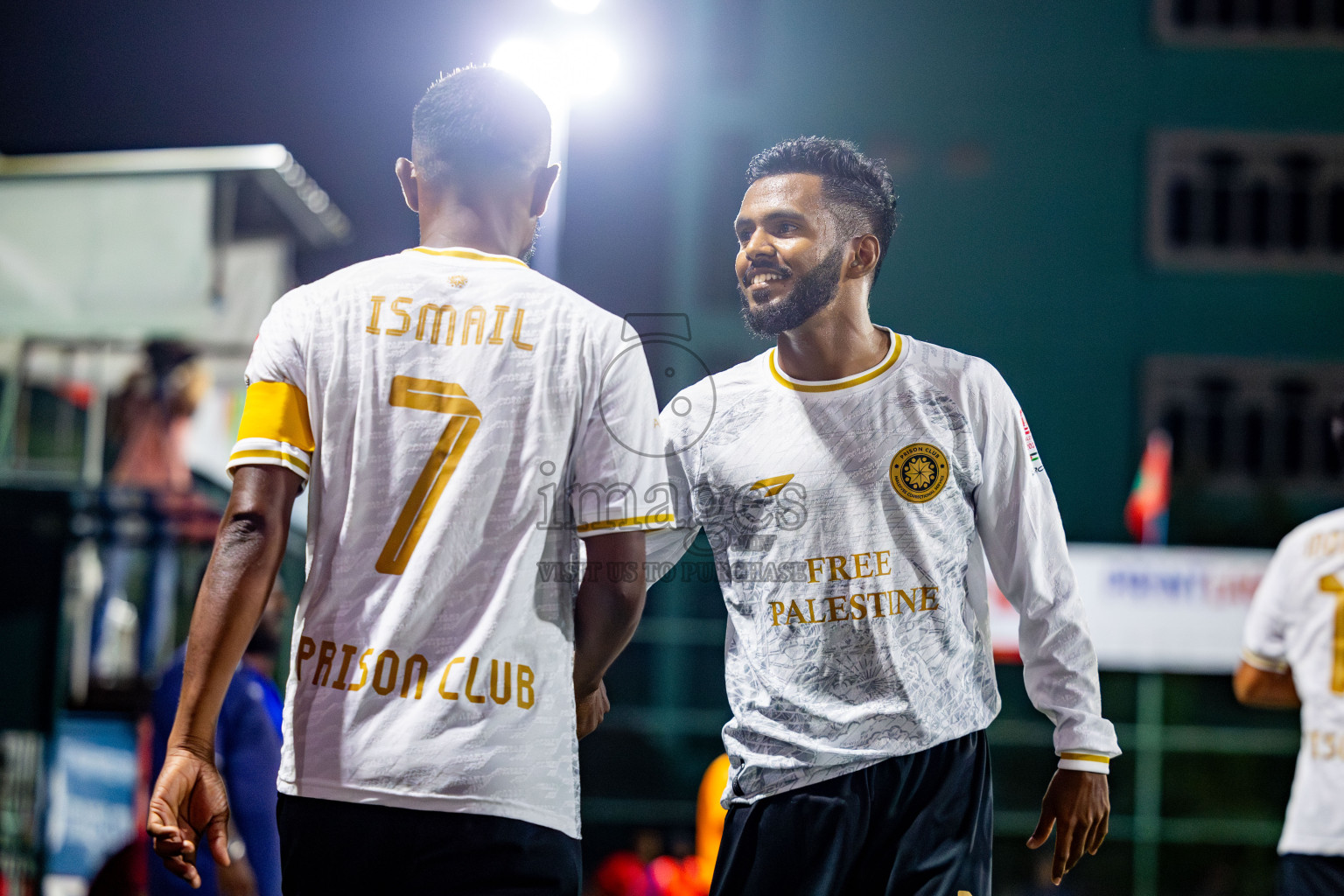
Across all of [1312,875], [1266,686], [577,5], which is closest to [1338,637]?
[1266,686]

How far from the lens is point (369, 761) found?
203 cm

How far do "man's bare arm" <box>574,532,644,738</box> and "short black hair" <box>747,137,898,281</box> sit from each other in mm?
1181

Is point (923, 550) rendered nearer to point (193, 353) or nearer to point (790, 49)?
point (193, 353)

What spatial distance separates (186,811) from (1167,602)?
44.1ft

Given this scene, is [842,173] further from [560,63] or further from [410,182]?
[560,63]

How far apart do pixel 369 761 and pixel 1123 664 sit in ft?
43.5

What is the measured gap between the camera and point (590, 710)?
242cm

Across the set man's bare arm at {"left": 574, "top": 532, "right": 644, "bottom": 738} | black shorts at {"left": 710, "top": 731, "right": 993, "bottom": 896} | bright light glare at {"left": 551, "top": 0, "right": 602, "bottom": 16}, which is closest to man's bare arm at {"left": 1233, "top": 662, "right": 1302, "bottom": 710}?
black shorts at {"left": 710, "top": 731, "right": 993, "bottom": 896}

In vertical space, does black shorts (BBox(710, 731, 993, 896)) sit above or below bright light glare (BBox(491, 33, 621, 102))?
below

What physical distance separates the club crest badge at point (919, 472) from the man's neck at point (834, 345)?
0.81ft

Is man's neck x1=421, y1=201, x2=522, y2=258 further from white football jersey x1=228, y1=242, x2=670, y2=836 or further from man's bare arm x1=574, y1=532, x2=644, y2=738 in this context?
man's bare arm x1=574, y1=532, x2=644, y2=738

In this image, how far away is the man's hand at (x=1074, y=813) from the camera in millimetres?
2627

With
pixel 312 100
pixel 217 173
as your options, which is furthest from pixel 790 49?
pixel 312 100

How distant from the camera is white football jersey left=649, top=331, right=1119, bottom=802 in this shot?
270cm
